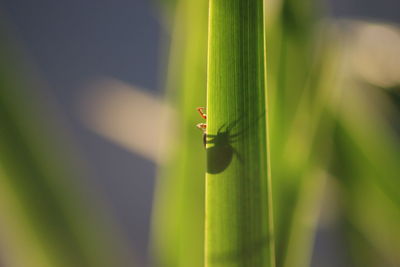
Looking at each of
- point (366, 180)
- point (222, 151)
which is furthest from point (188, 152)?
point (366, 180)

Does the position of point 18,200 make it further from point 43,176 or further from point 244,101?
point 244,101

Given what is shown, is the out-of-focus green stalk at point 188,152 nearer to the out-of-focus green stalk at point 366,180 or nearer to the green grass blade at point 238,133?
the green grass blade at point 238,133

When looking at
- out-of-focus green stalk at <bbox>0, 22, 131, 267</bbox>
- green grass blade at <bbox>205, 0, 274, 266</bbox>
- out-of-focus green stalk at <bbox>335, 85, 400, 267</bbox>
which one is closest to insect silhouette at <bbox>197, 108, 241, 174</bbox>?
green grass blade at <bbox>205, 0, 274, 266</bbox>

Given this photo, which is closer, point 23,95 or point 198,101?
point 23,95

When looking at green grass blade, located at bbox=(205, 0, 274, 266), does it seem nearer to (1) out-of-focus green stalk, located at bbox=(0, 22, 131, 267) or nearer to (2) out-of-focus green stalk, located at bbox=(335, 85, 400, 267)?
(1) out-of-focus green stalk, located at bbox=(0, 22, 131, 267)

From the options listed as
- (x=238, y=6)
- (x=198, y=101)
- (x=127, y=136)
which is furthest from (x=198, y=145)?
(x=127, y=136)

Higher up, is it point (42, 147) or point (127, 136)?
point (42, 147)
